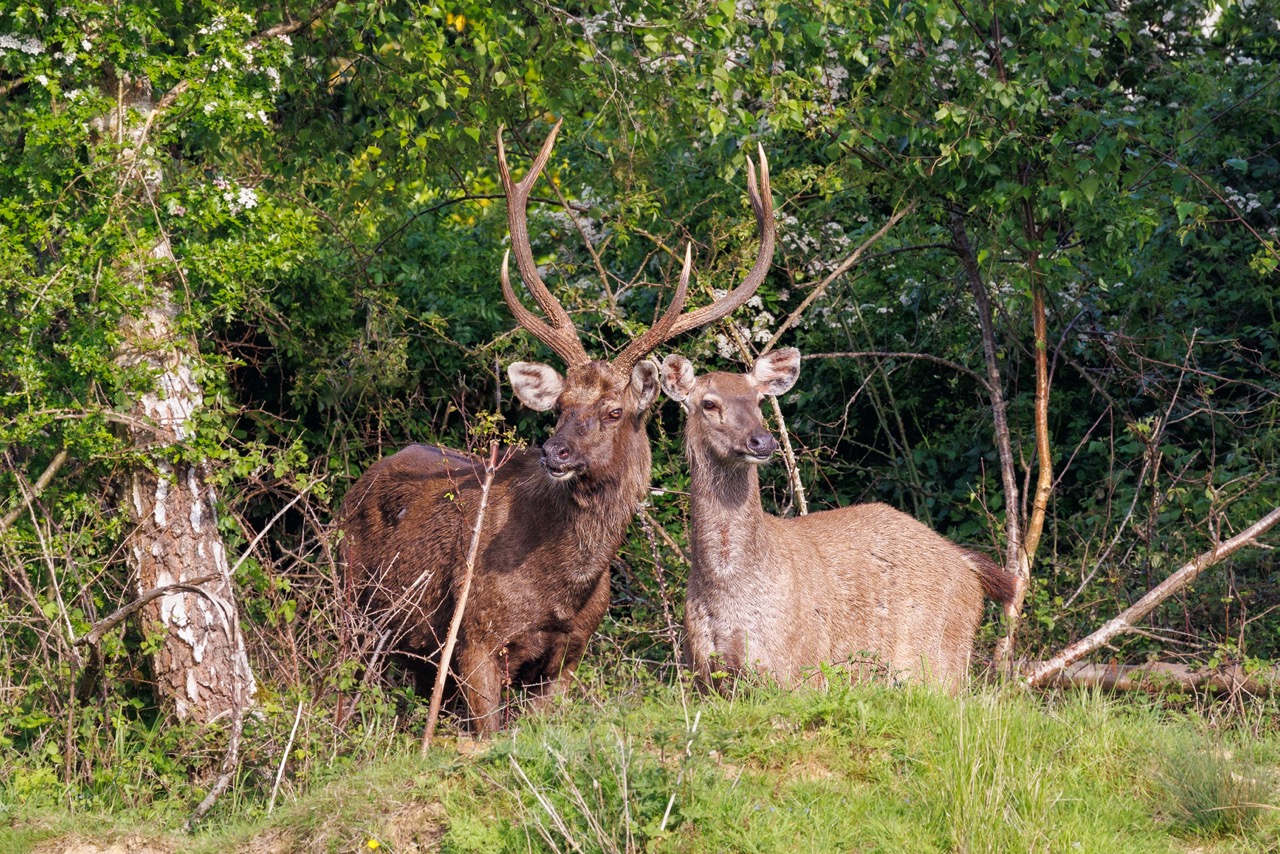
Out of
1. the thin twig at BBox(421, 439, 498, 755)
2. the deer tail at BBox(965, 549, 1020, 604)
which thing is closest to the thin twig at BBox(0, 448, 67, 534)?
the thin twig at BBox(421, 439, 498, 755)

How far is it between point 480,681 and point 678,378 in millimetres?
1783

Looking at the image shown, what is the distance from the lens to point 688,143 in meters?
10.4

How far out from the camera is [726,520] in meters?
7.13

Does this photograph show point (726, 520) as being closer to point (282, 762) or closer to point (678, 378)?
point (678, 378)

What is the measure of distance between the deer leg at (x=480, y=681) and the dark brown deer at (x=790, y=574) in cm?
94

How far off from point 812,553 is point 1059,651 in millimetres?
1602

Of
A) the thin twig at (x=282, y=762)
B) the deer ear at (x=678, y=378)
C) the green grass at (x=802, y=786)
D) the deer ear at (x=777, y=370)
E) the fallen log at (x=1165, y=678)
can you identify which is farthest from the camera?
the deer ear at (x=777, y=370)

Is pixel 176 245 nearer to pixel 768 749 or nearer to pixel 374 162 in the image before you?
pixel 374 162

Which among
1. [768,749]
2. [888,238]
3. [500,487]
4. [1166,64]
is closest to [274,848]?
[768,749]

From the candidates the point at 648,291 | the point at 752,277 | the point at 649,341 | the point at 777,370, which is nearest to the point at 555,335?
the point at 649,341

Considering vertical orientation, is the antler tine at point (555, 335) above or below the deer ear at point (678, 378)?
above

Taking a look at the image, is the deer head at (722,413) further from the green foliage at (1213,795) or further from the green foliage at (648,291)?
the green foliage at (1213,795)

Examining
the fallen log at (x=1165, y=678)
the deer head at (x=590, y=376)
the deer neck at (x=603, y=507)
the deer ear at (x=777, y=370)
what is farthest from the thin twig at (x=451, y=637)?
the fallen log at (x=1165, y=678)

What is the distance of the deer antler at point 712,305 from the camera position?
761cm
